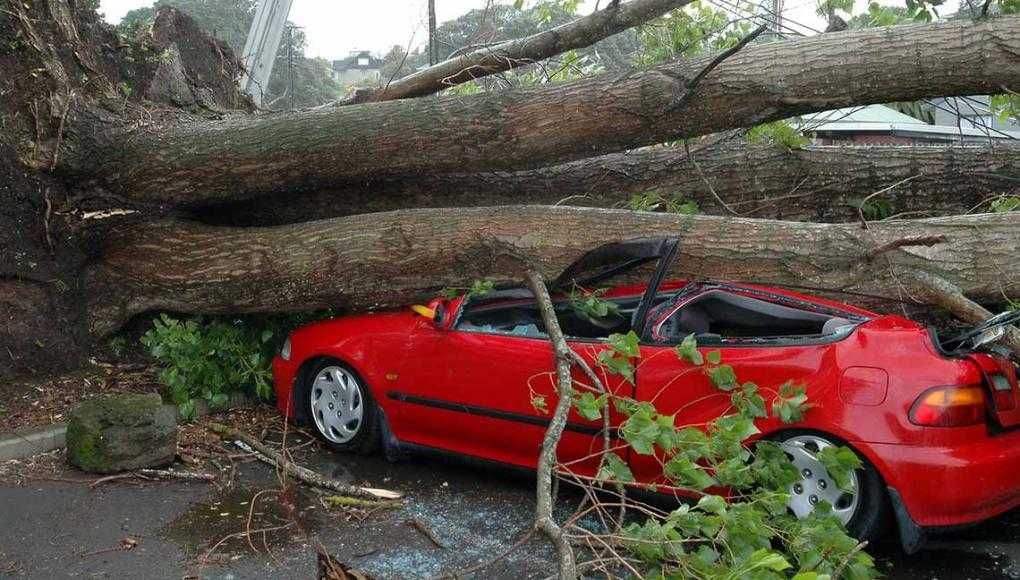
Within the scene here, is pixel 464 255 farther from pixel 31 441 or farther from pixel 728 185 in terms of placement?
pixel 31 441

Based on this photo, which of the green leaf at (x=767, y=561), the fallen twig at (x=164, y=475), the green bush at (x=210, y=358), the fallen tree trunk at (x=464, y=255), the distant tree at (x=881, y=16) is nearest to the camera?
the green leaf at (x=767, y=561)

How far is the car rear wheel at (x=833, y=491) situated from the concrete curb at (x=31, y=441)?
13.7 ft

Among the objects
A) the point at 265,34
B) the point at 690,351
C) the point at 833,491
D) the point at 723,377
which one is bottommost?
the point at 833,491

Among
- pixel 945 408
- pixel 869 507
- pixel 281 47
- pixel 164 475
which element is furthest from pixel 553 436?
pixel 281 47

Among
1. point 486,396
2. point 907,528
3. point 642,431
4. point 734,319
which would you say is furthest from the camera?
point 486,396

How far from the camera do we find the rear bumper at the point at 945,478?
13.2 ft

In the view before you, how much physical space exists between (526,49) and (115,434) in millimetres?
4458

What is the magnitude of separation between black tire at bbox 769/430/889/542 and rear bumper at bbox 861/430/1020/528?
0.22 ft

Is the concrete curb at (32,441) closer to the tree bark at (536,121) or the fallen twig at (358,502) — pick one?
the fallen twig at (358,502)

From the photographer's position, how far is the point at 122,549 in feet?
14.3

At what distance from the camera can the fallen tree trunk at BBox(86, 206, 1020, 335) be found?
5.48 m

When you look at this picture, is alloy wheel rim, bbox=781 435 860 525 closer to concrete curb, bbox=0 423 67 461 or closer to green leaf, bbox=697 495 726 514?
green leaf, bbox=697 495 726 514

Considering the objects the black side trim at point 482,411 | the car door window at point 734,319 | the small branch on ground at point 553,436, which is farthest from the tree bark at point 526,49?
the black side trim at point 482,411

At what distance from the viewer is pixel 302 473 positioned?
5.32 metres
